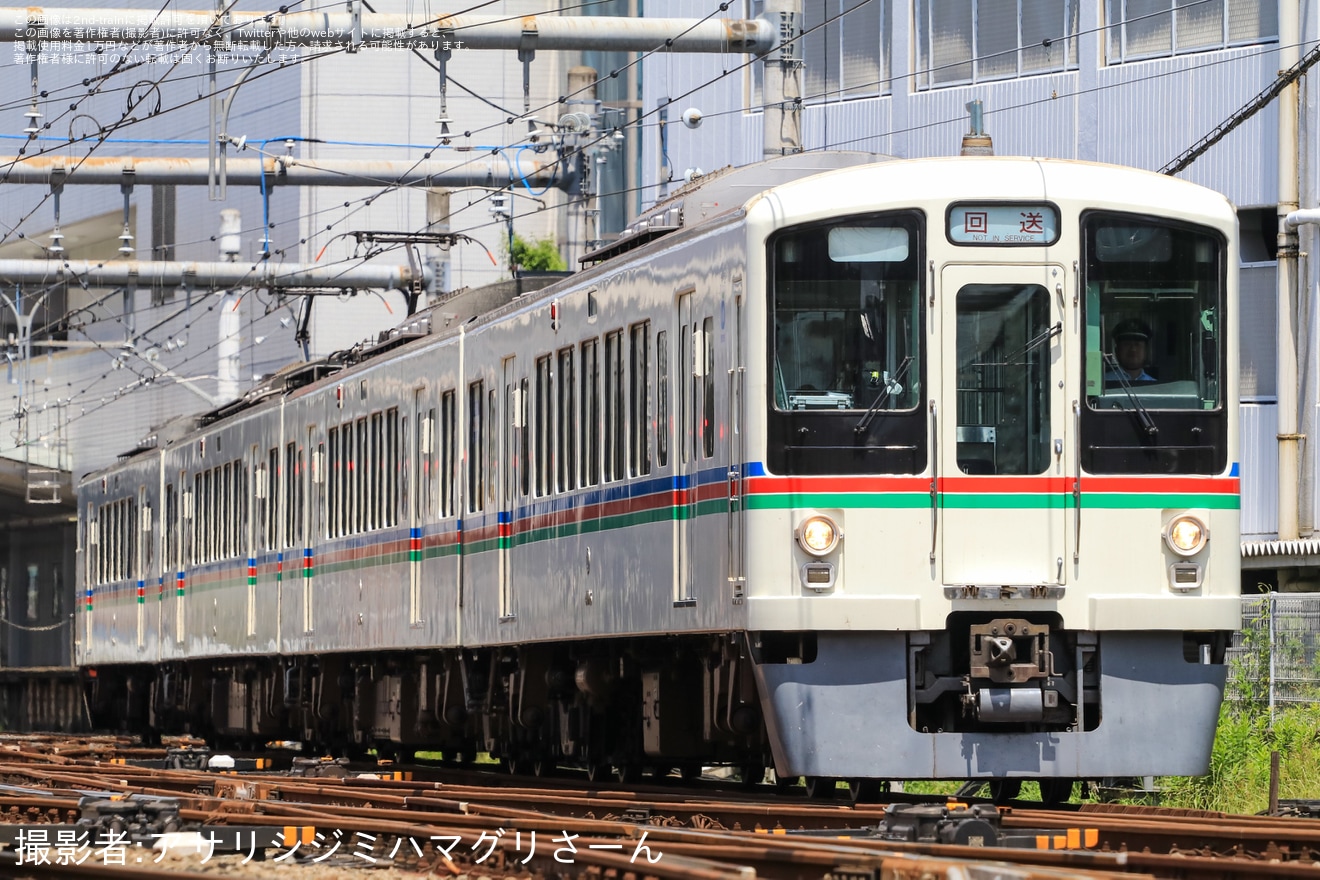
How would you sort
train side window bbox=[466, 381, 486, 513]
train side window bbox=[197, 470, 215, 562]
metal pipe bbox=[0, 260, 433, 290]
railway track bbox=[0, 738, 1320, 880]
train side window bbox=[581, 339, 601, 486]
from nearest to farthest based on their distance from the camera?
1. railway track bbox=[0, 738, 1320, 880]
2. train side window bbox=[581, 339, 601, 486]
3. train side window bbox=[466, 381, 486, 513]
4. train side window bbox=[197, 470, 215, 562]
5. metal pipe bbox=[0, 260, 433, 290]

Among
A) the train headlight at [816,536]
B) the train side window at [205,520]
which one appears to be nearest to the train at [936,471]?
the train headlight at [816,536]

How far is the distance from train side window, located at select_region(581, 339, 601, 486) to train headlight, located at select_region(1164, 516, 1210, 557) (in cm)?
356

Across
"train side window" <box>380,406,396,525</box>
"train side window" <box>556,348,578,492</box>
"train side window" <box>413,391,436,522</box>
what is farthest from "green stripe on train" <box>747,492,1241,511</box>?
"train side window" <box>380,406,396,525</box>

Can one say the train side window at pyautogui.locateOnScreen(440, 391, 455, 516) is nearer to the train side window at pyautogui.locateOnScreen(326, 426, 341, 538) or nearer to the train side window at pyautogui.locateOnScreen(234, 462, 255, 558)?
the train side window at pyautogui.locateOnScreen(326, 426, 341, 538)

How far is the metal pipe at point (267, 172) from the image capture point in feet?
91.0

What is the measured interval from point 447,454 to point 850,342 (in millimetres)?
6162

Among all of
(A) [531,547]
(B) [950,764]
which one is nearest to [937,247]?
(B) [950,764]

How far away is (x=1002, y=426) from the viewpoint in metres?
11.2

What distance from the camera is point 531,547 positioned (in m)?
14.7

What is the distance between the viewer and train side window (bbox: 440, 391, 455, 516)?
54.6 ft

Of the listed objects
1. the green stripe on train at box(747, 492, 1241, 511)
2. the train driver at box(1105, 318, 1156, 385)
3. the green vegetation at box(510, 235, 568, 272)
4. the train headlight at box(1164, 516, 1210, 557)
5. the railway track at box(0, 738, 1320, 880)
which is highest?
the green vegetation at box(510, 235, 568, 272)

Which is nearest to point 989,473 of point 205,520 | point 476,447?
point 476,447

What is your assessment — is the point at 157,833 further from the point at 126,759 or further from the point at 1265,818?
the point at 126,759

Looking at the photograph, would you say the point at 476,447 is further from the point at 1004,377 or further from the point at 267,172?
the point at 267,172
